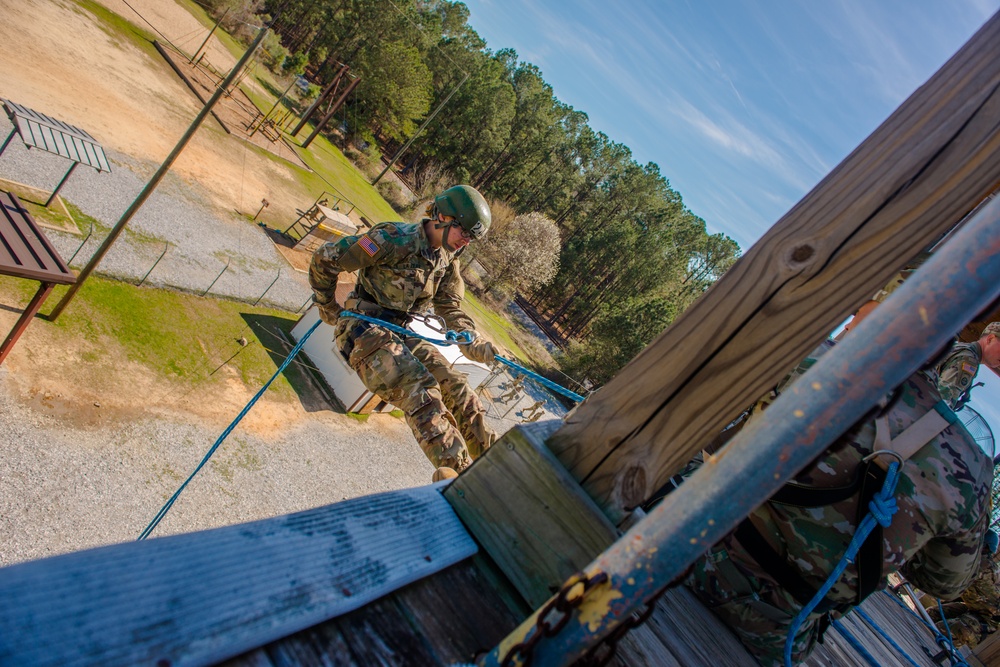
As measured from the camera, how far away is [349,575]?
1170mm

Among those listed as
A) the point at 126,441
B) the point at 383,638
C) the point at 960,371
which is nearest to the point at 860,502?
the point at 960,371

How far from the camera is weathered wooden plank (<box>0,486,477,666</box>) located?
0.77m

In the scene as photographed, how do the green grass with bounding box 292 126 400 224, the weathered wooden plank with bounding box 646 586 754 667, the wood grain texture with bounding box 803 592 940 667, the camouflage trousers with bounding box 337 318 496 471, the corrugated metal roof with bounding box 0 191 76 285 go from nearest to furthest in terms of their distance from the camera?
the weathered wooden plank with bounding box 646 586 754 667 → the wood grain texture with bounding box 803 592 940 667 → the camouflage trousers with bounding box 337 318 496 471 → the corrugated metal roof with bounding box 0 191 76 285 → the green grass with bounding box 292 126 400 224

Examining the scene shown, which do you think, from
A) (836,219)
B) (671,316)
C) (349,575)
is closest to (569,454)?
(349,575)

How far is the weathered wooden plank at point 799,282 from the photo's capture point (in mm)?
1163

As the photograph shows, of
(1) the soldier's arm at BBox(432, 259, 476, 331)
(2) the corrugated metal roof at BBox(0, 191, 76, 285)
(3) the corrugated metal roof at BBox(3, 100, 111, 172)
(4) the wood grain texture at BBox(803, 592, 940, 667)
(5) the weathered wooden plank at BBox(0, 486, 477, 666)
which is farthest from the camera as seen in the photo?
(3) the corrugated metal roof at BBox(3, 100, 111, 172)

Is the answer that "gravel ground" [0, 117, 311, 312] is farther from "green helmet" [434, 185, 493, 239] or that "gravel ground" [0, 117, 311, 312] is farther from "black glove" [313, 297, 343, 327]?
"green helmet" [434, 185, 493, 239]

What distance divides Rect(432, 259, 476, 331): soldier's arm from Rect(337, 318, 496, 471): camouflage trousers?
64cm

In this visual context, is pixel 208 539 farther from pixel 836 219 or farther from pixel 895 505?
pixel 895 505

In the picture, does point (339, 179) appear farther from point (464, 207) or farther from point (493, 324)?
point (464, 207)

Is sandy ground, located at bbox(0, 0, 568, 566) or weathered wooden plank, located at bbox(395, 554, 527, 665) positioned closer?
weathered wooden plank, located at bbox(395, 554, 527, 665)

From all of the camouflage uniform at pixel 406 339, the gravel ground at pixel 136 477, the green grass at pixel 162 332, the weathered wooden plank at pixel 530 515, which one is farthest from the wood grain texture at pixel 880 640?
the green grass at pixel 162 332

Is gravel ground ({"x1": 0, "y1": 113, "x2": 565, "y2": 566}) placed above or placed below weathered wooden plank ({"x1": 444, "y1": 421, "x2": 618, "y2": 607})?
below

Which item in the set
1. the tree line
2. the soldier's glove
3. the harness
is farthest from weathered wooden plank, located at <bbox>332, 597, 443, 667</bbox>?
the tree line
